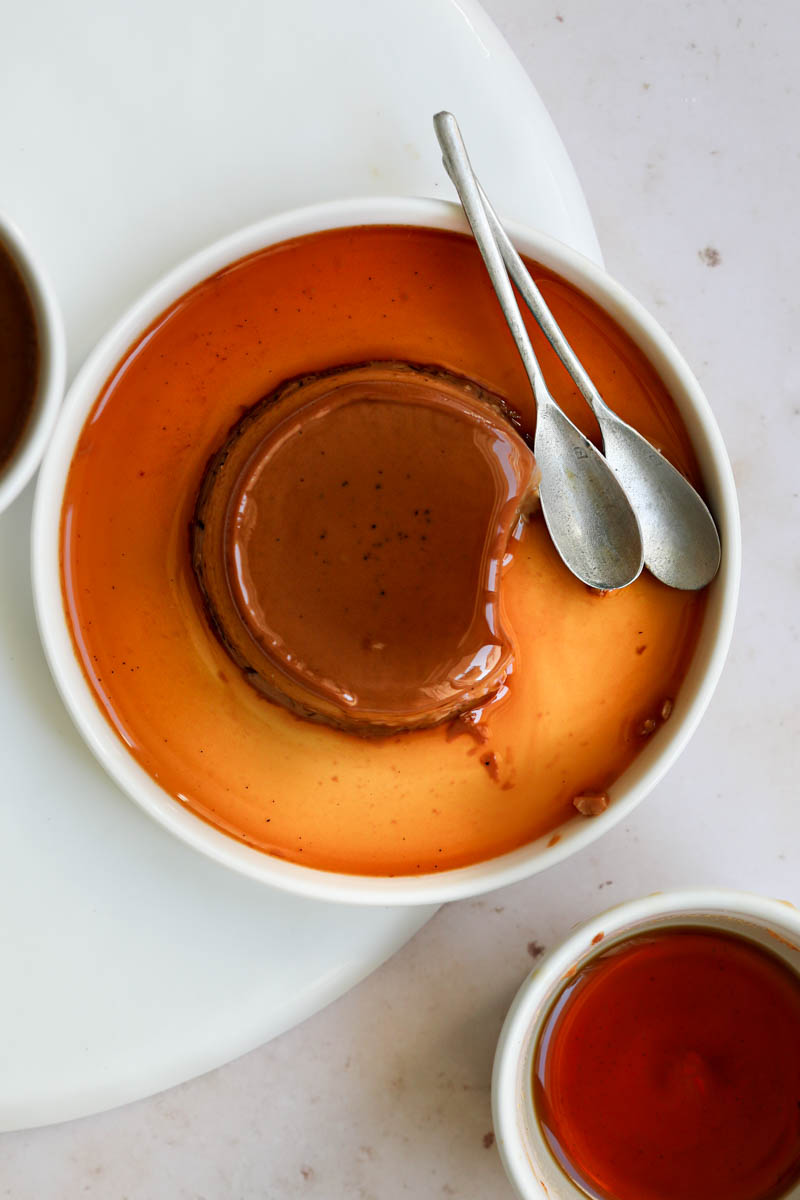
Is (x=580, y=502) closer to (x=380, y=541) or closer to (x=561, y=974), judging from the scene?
(x=380, y=541)

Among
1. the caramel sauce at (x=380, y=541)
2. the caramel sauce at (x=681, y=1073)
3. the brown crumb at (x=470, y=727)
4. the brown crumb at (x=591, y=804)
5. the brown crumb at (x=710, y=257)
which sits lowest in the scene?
the caramel sauce at (x=681, y=1073)

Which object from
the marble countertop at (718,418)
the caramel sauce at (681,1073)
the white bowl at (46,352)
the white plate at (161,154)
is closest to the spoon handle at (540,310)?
the white plate at (161,154)

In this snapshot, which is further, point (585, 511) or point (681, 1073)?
point (681, 1073)

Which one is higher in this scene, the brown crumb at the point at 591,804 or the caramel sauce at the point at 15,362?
the caramel sauce at the point at 15,362

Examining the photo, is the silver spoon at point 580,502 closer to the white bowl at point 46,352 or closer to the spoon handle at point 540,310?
the spoon handle at point 540,310

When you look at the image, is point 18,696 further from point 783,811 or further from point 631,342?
point 783,811

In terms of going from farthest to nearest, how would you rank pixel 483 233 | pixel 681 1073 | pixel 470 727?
pixel 681 1073
pixel 470 727
pixel 483 233

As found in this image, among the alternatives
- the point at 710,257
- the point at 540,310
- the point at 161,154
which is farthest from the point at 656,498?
the point at 161,154
